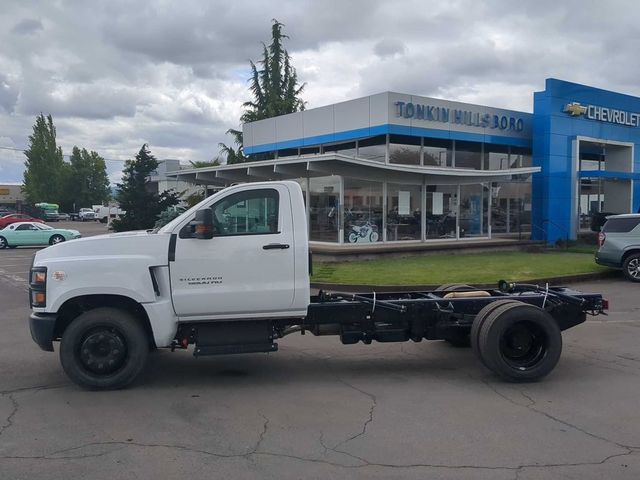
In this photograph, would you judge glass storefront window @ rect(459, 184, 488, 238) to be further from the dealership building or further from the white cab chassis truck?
the white cab chassis truck

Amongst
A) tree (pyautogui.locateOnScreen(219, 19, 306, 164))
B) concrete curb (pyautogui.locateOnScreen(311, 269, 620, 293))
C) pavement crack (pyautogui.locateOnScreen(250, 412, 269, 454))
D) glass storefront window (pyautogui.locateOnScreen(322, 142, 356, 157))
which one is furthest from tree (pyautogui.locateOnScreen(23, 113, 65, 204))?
pavement crack (pyautogui.locateOnScreen(250, 412, 269, 454))

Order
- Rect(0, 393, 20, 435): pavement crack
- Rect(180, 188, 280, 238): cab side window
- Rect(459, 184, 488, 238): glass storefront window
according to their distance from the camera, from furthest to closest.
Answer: Rect(459, 184, 488, 238): glass storefront window → Rect(180, 188, 280, 238): cab side window → Rect(0, 393, 20, 435): pavement crack

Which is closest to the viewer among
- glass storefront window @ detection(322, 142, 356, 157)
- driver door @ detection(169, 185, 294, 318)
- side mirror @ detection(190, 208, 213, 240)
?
side mirror @ detection(190, 208, 213, 240)

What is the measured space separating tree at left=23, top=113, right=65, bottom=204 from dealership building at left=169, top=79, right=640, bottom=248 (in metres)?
62.8

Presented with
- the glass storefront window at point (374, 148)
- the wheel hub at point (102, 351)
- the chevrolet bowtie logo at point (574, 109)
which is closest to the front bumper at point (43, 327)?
the wheel hub at point (102, 351)

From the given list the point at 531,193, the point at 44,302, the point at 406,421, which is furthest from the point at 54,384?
the point at 531,193

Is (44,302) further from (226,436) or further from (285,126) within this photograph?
(285,126)

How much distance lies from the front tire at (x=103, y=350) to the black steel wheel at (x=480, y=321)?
11.8ft

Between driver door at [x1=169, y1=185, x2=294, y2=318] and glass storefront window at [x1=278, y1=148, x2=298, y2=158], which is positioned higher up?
glass storefront window at [x1=278, y1=148, x2=298, y2=158]

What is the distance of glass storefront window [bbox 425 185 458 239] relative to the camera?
22766 millimetres

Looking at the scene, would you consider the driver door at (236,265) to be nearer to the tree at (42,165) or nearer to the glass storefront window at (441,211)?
the glass storefront window at (441,211)

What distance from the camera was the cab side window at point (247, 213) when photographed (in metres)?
6.42

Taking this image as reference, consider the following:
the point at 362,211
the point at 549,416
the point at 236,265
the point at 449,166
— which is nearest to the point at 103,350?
the point at 236,265

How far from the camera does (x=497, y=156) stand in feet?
87.4
